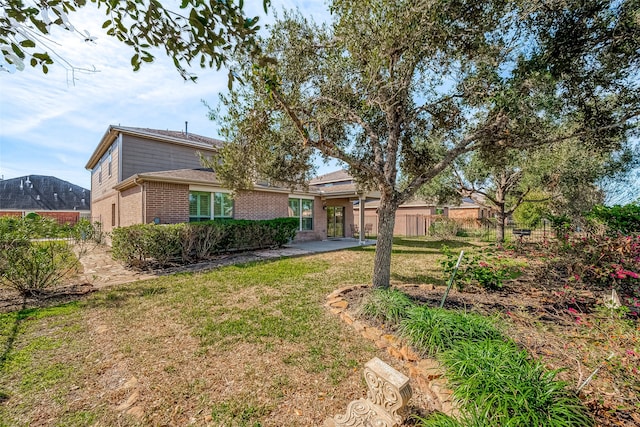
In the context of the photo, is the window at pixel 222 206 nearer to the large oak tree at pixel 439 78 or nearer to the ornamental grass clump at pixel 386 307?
the large oak tree at pixel 439 78

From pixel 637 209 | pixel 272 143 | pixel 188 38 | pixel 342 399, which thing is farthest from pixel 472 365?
pixel 637 209

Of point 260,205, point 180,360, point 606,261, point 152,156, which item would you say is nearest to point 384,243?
point 180,360

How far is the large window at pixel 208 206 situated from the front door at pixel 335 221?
23.8ft

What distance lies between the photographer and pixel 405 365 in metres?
3.17

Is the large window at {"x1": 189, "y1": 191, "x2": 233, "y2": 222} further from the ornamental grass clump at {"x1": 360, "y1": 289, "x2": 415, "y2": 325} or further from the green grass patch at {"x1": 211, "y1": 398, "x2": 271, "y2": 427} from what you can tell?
the green grass patch at {"x1": 211, "y1": 398, "x2": 271, "y2": 427}

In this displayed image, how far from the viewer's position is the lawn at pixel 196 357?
250 centimetres

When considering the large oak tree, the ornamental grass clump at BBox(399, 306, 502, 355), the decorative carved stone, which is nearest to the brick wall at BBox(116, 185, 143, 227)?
the large oak tree

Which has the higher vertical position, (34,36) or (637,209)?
(34,36)

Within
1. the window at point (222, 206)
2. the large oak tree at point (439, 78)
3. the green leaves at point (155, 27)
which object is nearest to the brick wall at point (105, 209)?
the window at point (222, 206)

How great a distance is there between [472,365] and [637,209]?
7.44 metres

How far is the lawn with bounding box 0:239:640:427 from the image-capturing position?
2496 millimetres

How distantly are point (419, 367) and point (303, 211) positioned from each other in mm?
13825

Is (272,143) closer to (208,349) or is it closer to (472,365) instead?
(208,349)

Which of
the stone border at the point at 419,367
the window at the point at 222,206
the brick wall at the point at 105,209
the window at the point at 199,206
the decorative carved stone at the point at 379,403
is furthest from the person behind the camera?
the brick wall at the point at 105,209
